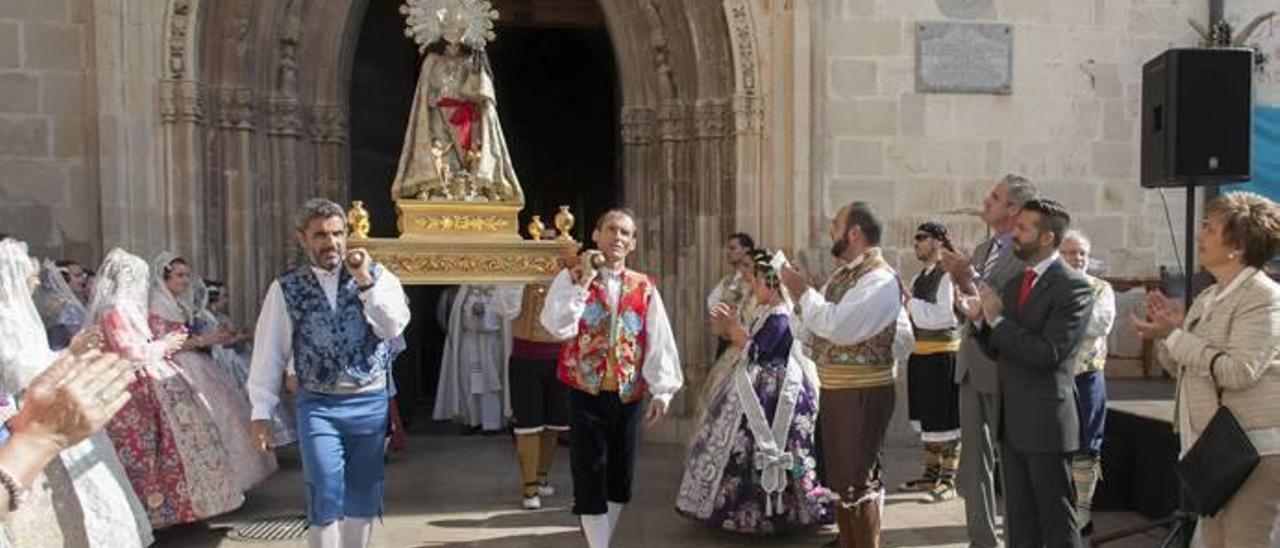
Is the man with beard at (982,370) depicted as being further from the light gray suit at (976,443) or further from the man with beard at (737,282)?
the man with beard at (737,282)

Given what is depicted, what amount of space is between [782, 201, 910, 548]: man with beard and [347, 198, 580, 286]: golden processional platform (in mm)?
1498

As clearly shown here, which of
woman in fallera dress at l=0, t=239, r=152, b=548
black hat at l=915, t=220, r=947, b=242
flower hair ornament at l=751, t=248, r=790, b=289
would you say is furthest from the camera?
black hat at l=915, t=220, r=947, b=242

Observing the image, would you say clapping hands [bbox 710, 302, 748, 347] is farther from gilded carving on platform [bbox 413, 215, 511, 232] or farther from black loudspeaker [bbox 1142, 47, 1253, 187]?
black loudspeaker [bbox 1142, 47, 1253, 187]

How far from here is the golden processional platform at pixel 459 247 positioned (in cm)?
573

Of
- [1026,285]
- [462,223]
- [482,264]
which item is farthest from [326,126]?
[1026,285]

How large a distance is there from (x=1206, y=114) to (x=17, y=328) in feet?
20.3

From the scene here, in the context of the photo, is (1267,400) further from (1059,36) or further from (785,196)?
(1059,36)

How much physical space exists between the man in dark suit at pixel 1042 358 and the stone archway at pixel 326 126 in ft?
14.6

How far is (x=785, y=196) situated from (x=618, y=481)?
422cm

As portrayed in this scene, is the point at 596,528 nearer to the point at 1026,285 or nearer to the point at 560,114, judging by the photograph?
the point at 1026,285

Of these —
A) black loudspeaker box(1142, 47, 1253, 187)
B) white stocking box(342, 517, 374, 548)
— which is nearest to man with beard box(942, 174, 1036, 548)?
black loudspeaker box(1142, 47, 1253, 187)

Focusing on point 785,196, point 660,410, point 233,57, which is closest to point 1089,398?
point 660,410

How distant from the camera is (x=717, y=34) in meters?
9.07

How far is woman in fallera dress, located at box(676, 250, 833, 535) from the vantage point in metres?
5.64
